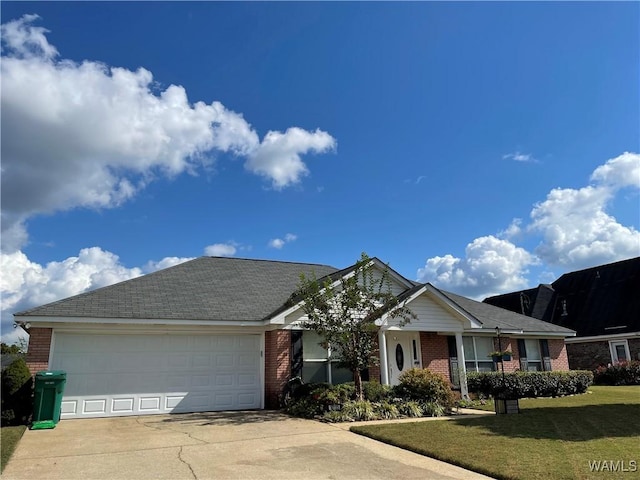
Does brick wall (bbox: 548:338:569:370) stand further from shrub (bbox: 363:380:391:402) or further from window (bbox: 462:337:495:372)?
shrub (bbox: 363:380:391:402)

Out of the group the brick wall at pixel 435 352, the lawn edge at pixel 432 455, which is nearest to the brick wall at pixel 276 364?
the lawn edge at pixel 432 455

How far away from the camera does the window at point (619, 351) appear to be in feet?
82.3

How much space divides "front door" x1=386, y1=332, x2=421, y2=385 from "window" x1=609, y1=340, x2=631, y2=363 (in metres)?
16.1

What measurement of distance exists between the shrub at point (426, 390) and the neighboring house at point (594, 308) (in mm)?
17768

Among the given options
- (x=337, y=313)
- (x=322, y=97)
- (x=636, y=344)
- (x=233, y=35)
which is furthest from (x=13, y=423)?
(x=636, y=344)

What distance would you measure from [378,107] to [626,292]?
2262cm

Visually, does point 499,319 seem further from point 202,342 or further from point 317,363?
point 202,342

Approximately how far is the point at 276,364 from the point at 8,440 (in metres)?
7.28

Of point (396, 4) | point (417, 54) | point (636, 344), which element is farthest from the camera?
point (636, 344)

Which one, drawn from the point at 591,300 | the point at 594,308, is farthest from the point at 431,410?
the point at 591,300

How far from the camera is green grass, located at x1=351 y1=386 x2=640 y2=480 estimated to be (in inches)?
249

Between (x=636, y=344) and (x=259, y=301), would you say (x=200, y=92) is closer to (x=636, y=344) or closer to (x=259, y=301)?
(x=259, y=301)

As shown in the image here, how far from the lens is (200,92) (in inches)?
529

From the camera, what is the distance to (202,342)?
13.8 meters
